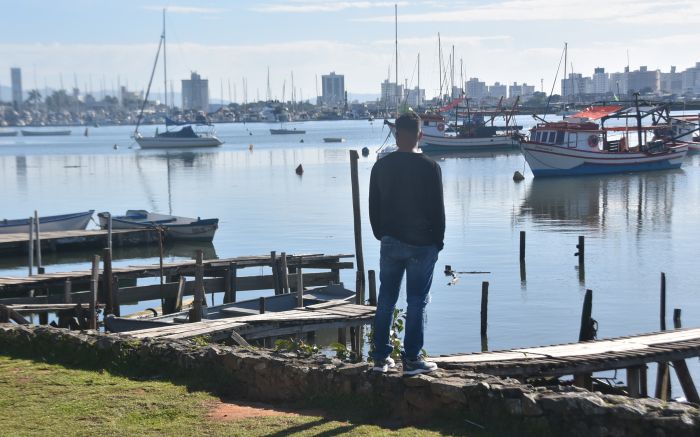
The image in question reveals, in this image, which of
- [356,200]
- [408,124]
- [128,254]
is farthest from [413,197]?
[128,254]

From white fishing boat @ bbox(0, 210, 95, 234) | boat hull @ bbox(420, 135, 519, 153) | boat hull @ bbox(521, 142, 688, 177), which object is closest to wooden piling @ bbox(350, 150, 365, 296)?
white fishing boat @ bbox(0, 210, 95, 234)

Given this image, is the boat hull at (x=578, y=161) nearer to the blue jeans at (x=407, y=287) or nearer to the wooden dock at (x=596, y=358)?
the wooden dock at (x=596, y=358)

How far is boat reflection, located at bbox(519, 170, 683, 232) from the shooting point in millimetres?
46500

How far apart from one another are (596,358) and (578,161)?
61.7m

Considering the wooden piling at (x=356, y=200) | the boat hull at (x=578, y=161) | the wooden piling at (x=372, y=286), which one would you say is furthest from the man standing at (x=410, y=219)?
the boat hull at (x=578, y=161)

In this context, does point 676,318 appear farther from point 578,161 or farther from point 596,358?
point 578,161

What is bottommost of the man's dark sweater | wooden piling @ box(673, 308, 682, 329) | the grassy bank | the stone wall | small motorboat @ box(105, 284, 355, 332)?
wooden piling @ box(673, 308, 682, 329)

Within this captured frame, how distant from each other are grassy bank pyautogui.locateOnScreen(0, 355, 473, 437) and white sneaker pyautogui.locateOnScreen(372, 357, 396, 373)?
0.56 meters

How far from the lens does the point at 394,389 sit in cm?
886

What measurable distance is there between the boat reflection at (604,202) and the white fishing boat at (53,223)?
2116 cm

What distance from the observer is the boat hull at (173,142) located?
130 meters

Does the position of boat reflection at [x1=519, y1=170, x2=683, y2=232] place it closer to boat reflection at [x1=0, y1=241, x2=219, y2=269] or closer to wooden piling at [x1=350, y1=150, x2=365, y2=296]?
boat reflection at [x1=0, y1=241, x2=219, y2=269]

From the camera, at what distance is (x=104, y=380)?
33.9ft

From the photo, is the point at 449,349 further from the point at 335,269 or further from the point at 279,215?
the point at 279,215
